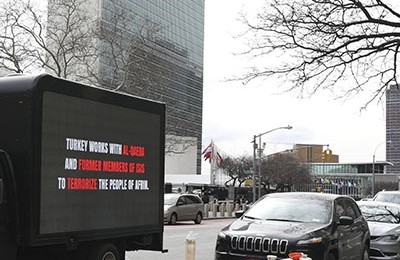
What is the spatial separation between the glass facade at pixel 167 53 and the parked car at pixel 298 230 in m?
23.0

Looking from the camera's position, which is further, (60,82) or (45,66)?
(45,66)

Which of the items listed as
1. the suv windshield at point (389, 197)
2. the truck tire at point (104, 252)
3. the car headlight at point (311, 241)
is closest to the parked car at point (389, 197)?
the suv windshield at point (389, 197)

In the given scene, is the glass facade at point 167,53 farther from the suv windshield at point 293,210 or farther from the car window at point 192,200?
the suv windshield at point 293,210

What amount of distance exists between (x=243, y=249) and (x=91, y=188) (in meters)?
2.71

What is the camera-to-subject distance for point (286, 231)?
9.46 meters

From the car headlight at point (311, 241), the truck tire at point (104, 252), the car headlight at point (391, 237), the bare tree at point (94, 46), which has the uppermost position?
the bare tree at point (94, 46)

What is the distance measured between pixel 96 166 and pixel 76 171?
45 cm

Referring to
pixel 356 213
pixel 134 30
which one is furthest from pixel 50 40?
pixel 356 213

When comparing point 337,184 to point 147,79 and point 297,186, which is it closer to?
point 297,186

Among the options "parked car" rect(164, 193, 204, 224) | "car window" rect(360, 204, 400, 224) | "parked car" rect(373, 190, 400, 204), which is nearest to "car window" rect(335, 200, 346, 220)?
"car window" rect(360, 204, 400, 224)

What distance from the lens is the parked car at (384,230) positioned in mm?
12695

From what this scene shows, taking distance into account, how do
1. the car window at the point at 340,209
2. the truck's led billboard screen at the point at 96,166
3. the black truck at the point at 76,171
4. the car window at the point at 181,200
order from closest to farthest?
the black truck at the point at 76,171 < the truck's led billboard screen at the point at 96,166 < the car window at the point at 340,209 < the car window at the point at 181,200

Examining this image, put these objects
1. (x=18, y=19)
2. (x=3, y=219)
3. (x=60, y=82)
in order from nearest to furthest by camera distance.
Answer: (x=3, y=219)
(x=60, y=82)
(x=18, y=19)

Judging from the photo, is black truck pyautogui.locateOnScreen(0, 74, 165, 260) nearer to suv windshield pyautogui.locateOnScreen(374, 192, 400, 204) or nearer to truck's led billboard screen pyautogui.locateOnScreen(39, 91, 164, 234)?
truck's led billboard screen pyautogui.locateOnScreen(39, 91, 164, 234)
